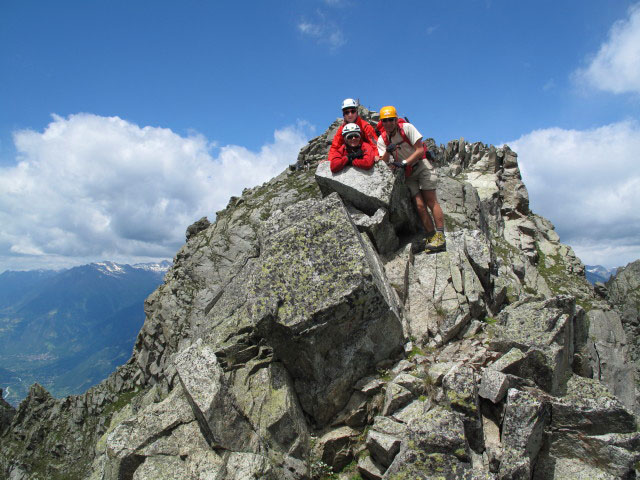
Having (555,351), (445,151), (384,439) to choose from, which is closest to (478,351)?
(555,351)

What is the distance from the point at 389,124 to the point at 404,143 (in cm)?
137

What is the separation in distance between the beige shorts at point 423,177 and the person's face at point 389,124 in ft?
8.04

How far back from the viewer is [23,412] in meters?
54.5

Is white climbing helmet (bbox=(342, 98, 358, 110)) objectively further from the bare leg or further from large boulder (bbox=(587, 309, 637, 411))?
large boulder (bbox=(587, 309, 637, 411))

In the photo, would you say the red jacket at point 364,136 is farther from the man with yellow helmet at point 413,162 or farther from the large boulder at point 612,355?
the large boulder at point 612,355

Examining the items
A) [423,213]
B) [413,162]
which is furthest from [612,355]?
[413,162]

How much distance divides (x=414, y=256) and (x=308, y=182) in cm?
2250

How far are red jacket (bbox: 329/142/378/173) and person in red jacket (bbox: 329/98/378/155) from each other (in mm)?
345

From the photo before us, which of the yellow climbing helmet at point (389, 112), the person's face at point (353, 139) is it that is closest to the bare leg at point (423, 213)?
the person's face at point (353, 139)

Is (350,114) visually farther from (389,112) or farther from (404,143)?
(404,143)

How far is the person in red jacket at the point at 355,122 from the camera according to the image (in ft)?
58.9

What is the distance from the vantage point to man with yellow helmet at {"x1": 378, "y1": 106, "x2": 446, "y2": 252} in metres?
17.5

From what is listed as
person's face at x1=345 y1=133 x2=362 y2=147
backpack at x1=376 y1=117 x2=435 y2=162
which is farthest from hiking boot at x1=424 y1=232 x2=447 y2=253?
person's face at x1=345 y1=133 x2=362 y2=147

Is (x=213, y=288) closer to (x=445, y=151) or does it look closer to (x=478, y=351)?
(x=478, y=351)
